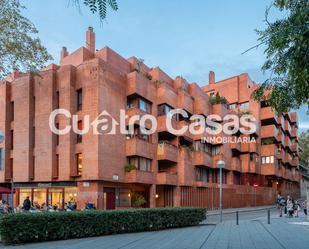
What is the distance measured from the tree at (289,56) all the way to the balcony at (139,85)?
26.8m

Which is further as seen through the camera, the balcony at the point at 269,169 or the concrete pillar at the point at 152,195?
the balcony at the point at 269,169

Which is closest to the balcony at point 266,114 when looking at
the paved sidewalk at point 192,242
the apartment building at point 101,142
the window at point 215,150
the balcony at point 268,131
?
the balcony at point 268,131

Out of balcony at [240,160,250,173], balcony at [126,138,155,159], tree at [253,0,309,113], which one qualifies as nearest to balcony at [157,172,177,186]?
balcony at [126,138,155,159]

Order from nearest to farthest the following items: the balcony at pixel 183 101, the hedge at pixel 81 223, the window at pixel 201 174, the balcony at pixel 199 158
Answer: the hedge at pixel 81 223 → the balcony at pixel 183 101 → the balcony at pixel 199 158 → the window at pixel 201 174

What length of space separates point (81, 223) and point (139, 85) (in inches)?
861

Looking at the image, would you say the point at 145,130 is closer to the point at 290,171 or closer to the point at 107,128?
the point at 107,128

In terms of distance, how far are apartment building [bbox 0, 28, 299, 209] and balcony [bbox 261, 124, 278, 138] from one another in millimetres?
16230

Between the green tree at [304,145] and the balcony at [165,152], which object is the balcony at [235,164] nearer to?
the balcony at [165,152]

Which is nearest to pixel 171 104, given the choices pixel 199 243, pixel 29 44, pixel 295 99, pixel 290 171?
pixel 29 44

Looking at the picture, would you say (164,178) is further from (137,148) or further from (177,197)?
(137,148)

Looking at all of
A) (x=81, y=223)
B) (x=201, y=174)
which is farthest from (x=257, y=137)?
(x=81, y=223)

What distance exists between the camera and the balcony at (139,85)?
34.2m

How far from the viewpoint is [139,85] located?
3478cm

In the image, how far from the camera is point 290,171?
7450 cm
